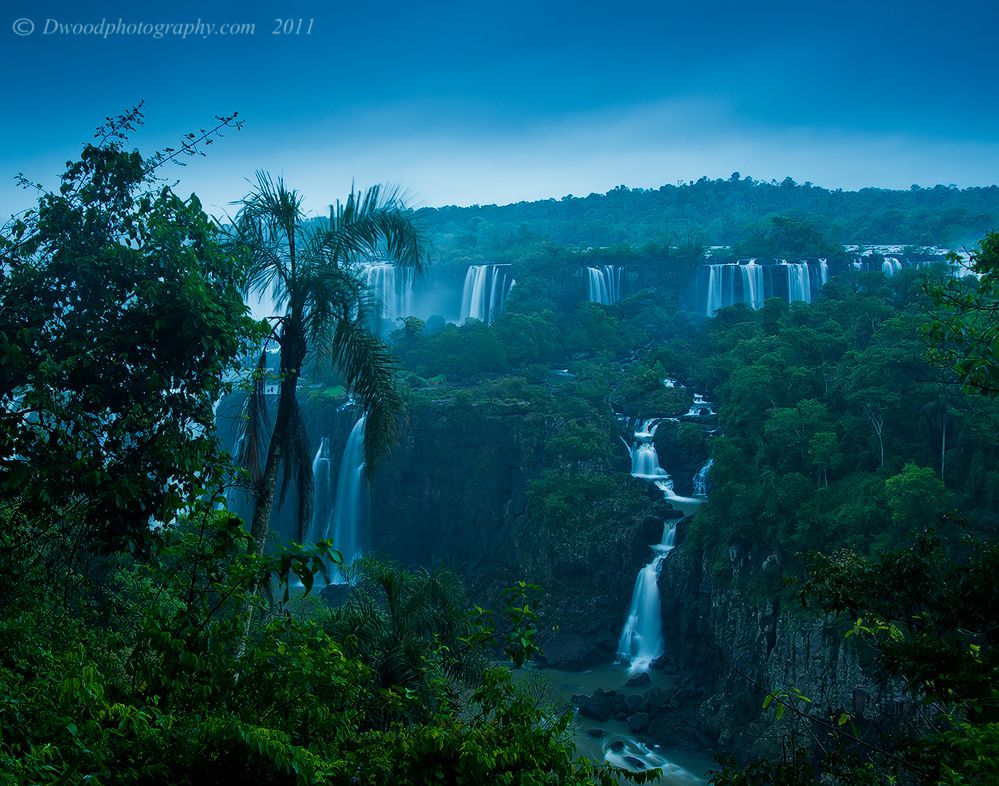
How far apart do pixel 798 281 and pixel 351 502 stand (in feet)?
101

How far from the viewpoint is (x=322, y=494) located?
113 ft

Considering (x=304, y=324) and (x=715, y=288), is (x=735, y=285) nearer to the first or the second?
(x=715, y=288)

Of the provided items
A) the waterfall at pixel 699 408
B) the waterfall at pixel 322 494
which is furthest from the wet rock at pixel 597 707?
the waterfall at pixel 322 494

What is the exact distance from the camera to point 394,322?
57.4 meters

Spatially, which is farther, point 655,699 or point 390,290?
point 390,290

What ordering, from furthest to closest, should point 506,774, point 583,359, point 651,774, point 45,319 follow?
point 583,359 < point 45,319 < point 651,774 < point 506,774

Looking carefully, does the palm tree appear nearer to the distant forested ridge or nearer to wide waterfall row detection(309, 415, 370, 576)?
wide waterfall row detection(309, 415, 370, 576)

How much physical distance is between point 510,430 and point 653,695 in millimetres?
14381

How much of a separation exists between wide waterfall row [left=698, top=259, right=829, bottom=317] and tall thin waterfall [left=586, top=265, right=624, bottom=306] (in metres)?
7.20

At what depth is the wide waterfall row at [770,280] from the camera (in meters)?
47.8

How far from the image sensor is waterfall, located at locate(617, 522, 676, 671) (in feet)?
79.7

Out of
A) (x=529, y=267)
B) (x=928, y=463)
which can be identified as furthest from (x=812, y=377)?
(x=529, y=267)

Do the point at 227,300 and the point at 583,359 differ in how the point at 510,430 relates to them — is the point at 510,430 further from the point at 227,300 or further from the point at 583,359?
the point at 227,300

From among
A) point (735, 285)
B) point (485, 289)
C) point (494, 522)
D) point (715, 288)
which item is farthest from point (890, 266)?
point (494, 522)
